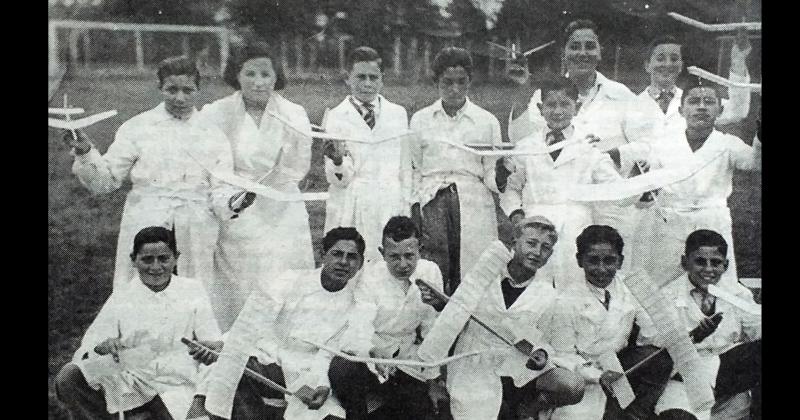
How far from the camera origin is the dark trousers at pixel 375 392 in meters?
4.79

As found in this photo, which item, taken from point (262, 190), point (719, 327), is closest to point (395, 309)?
point (262, 190)

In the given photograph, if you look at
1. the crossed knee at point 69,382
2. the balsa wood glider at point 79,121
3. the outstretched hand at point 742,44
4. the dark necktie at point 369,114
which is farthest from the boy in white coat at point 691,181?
the crossed knee at point 69,382

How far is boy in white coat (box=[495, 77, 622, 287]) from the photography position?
16.1 feet

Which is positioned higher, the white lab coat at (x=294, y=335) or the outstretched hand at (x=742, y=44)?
the outstretched hand at (x=742, y=44)

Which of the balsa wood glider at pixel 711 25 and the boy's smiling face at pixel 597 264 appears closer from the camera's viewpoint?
the boy's smiling face at pixel 597 264

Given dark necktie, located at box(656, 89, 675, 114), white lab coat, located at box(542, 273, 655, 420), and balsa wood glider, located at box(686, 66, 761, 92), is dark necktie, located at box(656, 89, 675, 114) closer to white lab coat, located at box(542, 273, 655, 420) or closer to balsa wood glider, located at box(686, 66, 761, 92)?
balsa wood glider, located at box(686, 66, 761, 92)

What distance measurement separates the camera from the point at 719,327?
5008mm

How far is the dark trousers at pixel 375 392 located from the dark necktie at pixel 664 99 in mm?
1780

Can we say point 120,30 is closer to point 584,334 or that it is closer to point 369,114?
point 369,114

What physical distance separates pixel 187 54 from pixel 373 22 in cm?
89

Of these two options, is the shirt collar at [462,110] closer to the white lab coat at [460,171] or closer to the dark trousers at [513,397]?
the white lab coat at [460,171]

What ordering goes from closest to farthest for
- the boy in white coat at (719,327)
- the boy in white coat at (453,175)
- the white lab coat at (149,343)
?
the white lab coat at (149,343), the boy in white coat at (453,175), the boy in white coat at (719,327)
